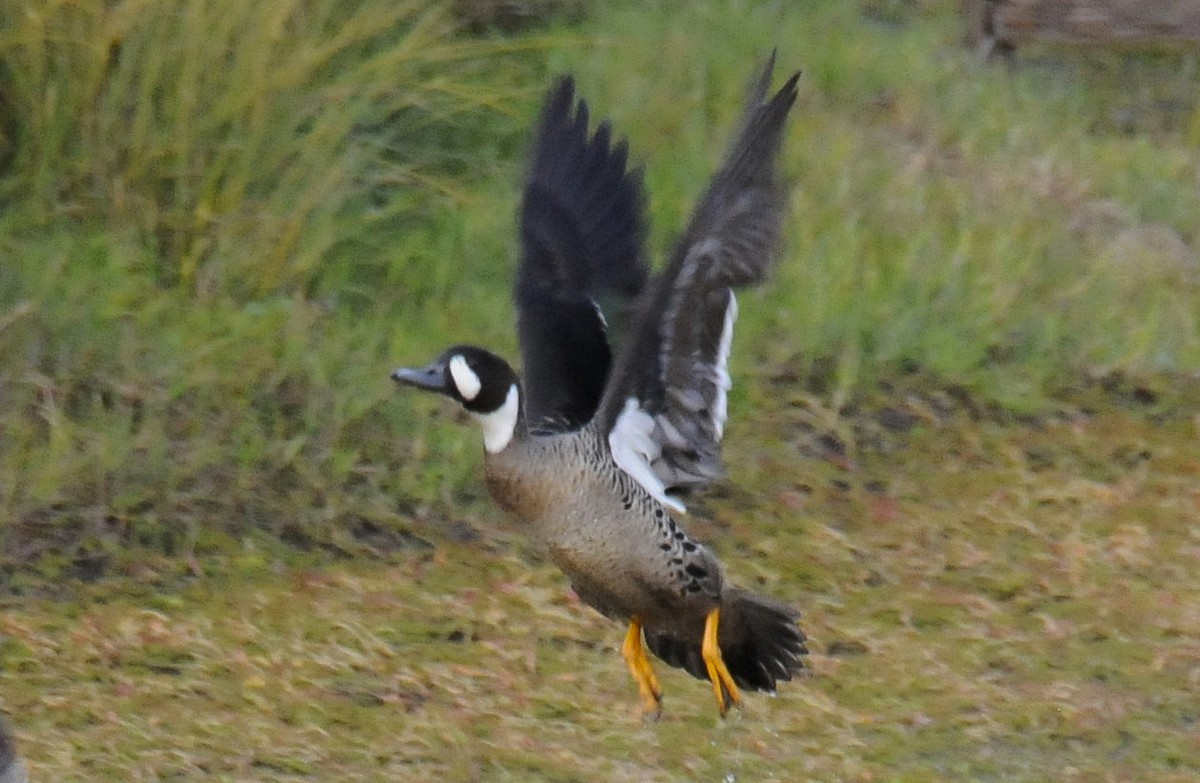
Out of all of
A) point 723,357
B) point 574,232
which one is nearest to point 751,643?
point 723,357

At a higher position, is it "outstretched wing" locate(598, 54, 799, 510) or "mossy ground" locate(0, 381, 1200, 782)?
"outstretched wing" locate(598, 54, 799, 510)

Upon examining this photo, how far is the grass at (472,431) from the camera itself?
4.54 m

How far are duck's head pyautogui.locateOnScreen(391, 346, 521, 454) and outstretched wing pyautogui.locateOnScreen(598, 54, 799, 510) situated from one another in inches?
7.4

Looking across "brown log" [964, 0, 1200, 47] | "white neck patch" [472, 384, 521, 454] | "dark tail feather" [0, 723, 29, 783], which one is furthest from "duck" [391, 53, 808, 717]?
"brown log" [964, 0, 1200, 47]

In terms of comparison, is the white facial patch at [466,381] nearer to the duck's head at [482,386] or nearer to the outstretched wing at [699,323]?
the duck's head at [482,386]

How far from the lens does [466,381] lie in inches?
157

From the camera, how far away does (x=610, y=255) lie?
15.5 feet

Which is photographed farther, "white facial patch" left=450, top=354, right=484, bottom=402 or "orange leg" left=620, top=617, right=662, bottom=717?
"orange leg" left=620, top=617, right=662, bottom=717

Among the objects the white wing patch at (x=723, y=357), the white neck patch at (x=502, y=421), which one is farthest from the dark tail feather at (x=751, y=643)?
the white neck patch at (x=502, y=421)

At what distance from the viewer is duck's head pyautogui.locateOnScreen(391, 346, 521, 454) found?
398 centimetres

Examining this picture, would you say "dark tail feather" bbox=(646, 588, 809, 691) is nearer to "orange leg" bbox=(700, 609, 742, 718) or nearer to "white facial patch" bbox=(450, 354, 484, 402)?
"orange leg" bbox=(700, 609, 742, 718)

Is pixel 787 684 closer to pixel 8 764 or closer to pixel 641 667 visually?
pixel 641 667

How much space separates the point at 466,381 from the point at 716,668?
78cm

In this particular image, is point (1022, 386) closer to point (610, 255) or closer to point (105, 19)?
point (610, 255)
